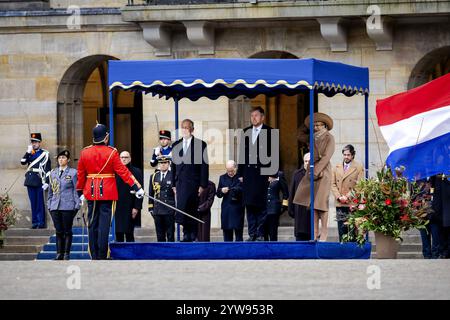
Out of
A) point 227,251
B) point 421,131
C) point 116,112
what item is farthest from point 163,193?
point 116,112

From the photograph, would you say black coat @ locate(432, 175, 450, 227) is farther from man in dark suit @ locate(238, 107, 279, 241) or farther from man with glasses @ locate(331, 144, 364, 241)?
man in dark suit @ locate(238, 107, 279, 241)

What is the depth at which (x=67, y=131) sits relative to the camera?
105ft

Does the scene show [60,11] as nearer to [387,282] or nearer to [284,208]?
[284,208]

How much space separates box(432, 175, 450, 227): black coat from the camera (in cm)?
2422

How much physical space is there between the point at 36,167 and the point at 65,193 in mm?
5125

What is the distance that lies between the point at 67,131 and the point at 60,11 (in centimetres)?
227

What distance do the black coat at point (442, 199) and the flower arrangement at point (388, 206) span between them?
2067mm

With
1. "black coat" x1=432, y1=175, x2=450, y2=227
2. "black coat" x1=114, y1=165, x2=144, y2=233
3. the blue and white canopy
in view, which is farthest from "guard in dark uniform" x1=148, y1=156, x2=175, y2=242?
"black coat" x1=432, y1=175, x2=450, y2=227

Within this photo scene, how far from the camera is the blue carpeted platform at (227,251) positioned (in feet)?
71.0

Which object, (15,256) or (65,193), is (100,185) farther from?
(15,256)

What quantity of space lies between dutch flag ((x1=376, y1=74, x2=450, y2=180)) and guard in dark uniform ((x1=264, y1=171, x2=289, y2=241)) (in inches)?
140

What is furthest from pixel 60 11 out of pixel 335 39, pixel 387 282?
pixel 387 282
